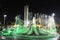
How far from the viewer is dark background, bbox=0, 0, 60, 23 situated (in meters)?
2.77

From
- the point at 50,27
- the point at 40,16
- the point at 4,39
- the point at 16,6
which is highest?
the point at 16,6

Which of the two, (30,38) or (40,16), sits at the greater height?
(40,16)

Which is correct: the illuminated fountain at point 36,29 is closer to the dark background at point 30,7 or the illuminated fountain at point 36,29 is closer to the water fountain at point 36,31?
the water fountain at point 36,31

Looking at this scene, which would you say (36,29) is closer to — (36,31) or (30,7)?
(36,31)

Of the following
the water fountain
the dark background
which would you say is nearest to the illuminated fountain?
the water fountain

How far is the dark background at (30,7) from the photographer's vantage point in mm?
2772

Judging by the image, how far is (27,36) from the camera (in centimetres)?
274

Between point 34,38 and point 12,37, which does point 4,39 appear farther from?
point 34,38

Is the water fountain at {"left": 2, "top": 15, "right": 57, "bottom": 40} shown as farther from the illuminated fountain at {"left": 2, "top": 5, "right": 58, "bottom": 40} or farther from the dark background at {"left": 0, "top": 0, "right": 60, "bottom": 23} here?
the dark background at {"left": 0, "top": 0, "right": 60, "bottom": 23}

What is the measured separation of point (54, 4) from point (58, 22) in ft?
1.07

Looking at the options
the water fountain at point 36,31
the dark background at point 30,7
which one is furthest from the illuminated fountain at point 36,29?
the dark background at point 30,7

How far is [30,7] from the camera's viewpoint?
2809 millimetres

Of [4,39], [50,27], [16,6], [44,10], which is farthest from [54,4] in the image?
[4,39]

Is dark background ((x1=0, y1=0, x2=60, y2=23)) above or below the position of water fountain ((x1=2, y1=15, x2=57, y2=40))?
above
